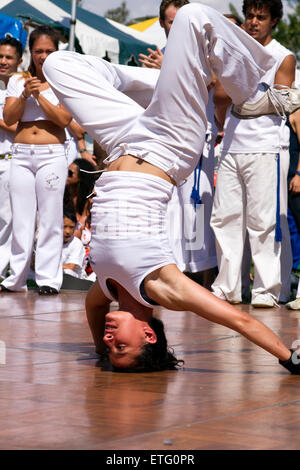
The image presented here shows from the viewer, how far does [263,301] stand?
24.0 ft

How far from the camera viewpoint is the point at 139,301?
430cm

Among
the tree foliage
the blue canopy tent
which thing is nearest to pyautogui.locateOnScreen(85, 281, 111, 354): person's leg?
the blue canopy tent

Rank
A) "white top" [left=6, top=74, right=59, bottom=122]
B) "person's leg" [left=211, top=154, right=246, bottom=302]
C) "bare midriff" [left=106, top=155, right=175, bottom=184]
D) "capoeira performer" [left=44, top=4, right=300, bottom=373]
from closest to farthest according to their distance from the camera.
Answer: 1. "capoeira performer" [left=44, top=4, right=300, bottom=373]
2. "bare midriff" [left=106, top=155, right=175, bottom=184]
3. "person's leg" [left=211, top=154, right=246, bottom=302]
4. "white top" [left=6, top=74, right=59, bottom=122]

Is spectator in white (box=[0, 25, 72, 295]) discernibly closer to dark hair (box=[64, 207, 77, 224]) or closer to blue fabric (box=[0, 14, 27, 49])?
dark hair (box=[64, 207, 77, 224])

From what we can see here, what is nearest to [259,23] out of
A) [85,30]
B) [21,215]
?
[21,215]

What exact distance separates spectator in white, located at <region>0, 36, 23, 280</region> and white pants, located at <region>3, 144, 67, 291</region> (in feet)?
2.11

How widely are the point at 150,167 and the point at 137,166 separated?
0.24 feet

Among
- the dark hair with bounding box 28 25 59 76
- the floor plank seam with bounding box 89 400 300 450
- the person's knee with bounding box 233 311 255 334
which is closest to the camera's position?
the floor plank seam with bounding box 89 400 300 450

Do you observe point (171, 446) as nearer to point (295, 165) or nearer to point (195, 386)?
point (195, 386)

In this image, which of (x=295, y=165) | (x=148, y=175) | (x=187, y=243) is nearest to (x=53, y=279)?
(x=187, y=243)

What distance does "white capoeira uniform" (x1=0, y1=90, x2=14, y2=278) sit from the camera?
28.4 feet

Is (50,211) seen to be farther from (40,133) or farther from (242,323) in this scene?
(242,323)

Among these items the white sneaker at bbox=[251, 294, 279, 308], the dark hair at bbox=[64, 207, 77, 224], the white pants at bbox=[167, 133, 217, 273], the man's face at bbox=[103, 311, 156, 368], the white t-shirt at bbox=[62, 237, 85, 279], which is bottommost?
the white t-shirt at bbox=[62, 237, 85, 279]
